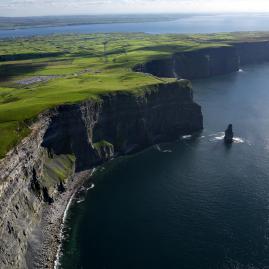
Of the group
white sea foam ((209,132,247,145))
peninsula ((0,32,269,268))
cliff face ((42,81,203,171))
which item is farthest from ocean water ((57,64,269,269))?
cliff face ((42,81,203,171))

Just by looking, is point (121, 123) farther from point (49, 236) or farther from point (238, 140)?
point (49, 236)

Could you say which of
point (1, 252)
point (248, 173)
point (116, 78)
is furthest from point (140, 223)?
point (116, 78)

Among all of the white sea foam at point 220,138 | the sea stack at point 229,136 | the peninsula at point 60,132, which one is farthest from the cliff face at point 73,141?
the sea stack at point 229,136

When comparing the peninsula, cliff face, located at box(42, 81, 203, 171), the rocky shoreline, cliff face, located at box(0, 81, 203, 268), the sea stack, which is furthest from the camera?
the sea stack

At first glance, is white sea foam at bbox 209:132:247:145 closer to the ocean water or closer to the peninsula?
the ocean water

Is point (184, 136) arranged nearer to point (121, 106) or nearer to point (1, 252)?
point (121, 106)

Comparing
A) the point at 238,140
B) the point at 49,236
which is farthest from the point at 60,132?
the point at 238,140

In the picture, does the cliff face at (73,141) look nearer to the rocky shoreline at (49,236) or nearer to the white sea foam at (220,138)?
the rocky shoreline at (49,236)
